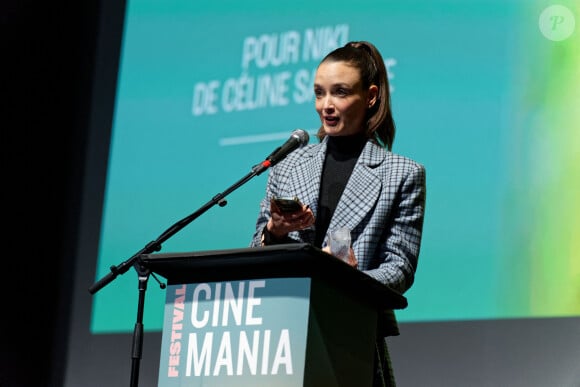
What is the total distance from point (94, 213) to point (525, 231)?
8.31 ft

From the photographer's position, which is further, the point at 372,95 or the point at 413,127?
the point at 413,127

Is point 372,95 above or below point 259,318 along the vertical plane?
above

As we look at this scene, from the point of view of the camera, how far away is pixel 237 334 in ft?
6.17

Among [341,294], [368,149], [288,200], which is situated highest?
[368,149]

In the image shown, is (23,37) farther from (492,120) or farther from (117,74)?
(492,120)

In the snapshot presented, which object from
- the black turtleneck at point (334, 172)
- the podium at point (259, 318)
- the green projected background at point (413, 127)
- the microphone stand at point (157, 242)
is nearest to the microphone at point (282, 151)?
the microphone stand at point (157, 242)

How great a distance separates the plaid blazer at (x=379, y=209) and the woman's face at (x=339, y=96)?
10cm

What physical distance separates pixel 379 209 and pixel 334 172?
226mm

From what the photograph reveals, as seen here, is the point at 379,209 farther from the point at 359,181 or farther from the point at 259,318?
the point at 259,318

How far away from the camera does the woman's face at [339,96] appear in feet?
8.50

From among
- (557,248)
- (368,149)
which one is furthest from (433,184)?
(368,149)

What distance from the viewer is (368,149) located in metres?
2.64

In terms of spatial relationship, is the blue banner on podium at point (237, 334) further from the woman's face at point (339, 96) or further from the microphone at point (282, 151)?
the woman's face at point (339, 96)

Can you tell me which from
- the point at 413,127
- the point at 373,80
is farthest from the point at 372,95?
the point at 413,127
